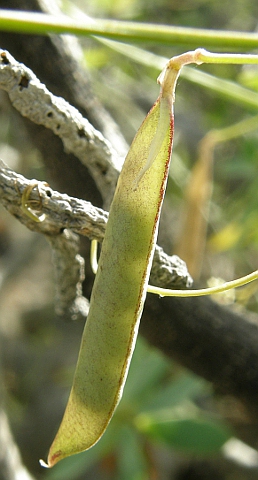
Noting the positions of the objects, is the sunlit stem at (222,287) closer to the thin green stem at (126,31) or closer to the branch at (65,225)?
the branch at (65,225)

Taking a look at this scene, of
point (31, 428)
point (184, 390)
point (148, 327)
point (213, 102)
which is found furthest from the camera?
point (213, 102)

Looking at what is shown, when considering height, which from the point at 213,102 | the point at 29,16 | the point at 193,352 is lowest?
the point at 193,352

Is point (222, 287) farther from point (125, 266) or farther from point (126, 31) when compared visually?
point (126, 31)

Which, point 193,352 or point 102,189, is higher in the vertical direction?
point 102,189

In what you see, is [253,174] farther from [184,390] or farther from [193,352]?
[193,352]

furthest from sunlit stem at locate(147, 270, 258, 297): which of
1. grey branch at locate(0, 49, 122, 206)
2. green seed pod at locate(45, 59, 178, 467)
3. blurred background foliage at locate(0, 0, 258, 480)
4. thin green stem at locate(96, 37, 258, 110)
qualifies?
thin green stem at locate(96, 37, 258, 110)

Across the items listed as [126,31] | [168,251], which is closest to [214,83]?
[168,251]

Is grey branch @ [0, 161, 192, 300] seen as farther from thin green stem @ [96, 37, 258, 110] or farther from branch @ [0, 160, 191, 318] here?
thin green stem @ [96, 37, 258, 110]

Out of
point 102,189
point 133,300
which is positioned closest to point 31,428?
point 102,189
